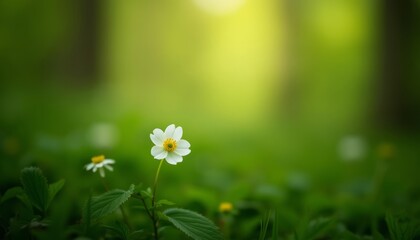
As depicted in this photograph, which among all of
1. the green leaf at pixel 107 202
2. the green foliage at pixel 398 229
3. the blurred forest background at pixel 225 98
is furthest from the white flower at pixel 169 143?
the green foliage at pixel 398 229

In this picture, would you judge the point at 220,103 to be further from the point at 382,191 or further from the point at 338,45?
the point at 382,191

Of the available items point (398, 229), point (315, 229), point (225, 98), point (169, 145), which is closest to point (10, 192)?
point (169, 145)

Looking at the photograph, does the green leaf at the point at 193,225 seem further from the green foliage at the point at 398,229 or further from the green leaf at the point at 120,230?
the green foliage at the point at 398,229

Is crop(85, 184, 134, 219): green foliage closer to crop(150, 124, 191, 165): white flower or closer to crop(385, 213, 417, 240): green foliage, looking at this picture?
crop(150, 124, 191, 165): white flower

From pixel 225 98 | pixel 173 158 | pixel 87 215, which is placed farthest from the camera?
pixel 225 98

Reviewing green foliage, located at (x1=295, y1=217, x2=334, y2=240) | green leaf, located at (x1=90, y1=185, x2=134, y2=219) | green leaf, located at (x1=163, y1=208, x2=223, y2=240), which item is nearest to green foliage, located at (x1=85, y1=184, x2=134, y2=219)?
green leaf, located at (x1=90, y1=185, x2=134, y2=219)

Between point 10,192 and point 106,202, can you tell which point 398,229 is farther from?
point 10,192

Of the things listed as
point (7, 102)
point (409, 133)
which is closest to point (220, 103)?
point (409, 133)
